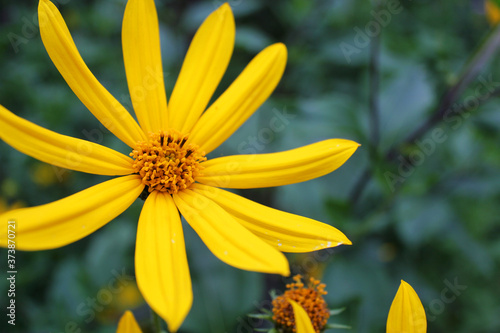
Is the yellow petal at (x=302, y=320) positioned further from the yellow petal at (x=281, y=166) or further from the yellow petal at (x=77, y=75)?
the yellow petal at (x=77, y=75)

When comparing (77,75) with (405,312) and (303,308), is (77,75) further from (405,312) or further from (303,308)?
(405,312)

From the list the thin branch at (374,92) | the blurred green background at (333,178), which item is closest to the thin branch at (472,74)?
the blurred green background at (333,178)

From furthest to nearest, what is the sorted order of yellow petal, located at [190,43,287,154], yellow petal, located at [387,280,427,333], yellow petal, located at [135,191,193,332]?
yellow petal, located at [190,43,287,154]
yellow petal, located at [387,280,427,333]
yellow petal, located at [135,191,193,332]

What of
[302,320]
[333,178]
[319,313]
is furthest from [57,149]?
[333,178]

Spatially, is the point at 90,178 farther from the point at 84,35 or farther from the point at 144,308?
the point at 84,35

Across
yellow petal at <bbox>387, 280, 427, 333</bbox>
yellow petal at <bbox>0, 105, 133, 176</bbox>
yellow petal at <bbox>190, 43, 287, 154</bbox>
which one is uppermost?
yellow petal at <bbox>190, 43, 287, 154</bbox>

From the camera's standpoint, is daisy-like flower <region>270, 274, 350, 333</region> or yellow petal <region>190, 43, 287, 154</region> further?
yellow petal <region>190, 43, 287, 154</region>

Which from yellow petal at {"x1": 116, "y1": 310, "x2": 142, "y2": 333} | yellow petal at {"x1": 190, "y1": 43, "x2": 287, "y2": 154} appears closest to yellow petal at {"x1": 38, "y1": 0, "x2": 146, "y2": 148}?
yellow petal at {"x1": 190, "y1": 43, "x2": 287, "y2": 154}

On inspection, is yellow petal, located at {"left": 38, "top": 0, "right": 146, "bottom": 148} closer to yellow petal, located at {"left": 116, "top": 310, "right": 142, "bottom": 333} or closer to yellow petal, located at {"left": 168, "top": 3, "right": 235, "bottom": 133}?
yellow petal, located at {"left": 168, "top": 3, "right": 235, "bottom": 133}

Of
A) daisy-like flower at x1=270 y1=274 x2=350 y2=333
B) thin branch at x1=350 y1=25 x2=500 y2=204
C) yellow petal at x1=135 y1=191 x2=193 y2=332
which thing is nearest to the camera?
yellow petal at x1=135 y1=191 x2=193 y2=332

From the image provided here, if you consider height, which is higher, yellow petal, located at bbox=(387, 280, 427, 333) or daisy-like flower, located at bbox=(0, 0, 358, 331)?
daisy-like flower, located at bbox=(0, 0, 358, 331)
